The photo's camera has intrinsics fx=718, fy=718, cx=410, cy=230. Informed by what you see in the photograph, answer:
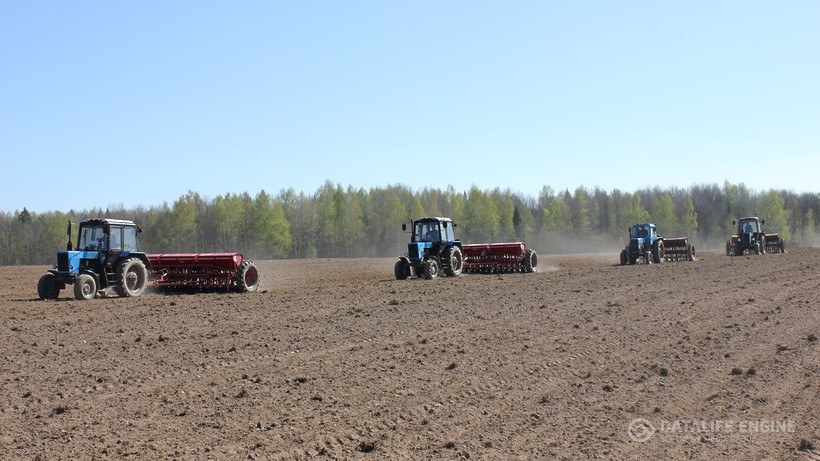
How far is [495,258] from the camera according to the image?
97.6 ft

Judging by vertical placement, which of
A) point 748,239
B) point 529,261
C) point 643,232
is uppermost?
point 643,232

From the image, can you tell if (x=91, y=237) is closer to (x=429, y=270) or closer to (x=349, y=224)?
(x=429, y=270)

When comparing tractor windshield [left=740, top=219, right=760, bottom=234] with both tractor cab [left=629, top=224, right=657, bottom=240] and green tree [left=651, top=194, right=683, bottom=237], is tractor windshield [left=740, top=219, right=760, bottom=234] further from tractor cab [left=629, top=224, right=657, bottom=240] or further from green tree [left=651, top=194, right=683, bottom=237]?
green tree [left=651, top=194, right=683, bottom=237]

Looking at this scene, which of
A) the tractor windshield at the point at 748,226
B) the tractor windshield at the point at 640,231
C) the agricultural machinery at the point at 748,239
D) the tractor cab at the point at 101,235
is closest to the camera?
Answer: the tractor cab at the point at 101,235

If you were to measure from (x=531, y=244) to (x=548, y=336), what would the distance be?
84045 mm

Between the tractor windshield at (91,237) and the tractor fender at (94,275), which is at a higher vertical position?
the tractor windshield at (91,237)

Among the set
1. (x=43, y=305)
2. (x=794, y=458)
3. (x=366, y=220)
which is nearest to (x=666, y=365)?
(x=794, y=458)

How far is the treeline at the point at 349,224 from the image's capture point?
7494 cm

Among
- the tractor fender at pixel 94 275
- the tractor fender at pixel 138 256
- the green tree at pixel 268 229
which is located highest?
the green tree at pixel 268 229

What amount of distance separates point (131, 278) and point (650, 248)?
2684 cm

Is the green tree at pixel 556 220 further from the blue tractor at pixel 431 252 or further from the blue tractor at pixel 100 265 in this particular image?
the blue tractor at pixel 100 265

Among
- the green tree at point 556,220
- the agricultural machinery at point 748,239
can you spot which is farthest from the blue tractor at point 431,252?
the green tree at point 556,220

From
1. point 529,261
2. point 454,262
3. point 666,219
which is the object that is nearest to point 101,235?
point 454,262

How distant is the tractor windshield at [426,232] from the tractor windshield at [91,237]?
1101cm
